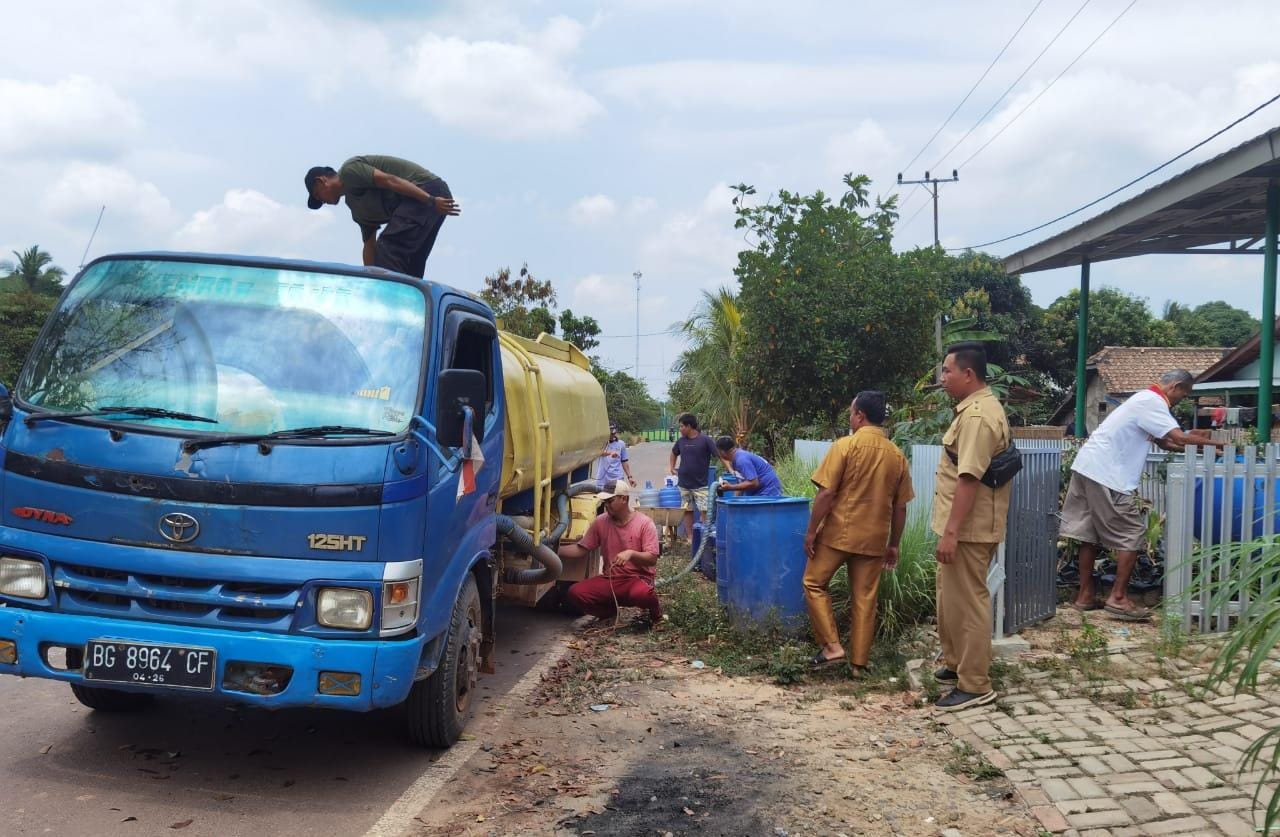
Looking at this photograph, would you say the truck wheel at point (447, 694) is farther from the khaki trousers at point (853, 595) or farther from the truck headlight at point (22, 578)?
the khaki trousers at point (853, 595)

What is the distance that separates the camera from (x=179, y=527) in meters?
4.28

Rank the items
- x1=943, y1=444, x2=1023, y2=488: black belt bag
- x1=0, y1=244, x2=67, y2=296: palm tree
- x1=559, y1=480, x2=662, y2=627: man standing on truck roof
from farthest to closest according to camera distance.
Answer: x1=0, y1=244, x2=67, y2=296: palm tree < x1=559, y1=480, x2=662, y2=627: man standing on truck roof < x1=943, y1=444, x2=1023, y2=488: black belt bag

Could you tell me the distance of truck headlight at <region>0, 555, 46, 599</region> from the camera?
14.4ft

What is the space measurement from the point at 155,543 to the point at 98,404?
0.77 meters

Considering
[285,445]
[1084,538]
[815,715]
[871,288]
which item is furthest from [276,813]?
[871,288]

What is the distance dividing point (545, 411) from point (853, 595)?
8.80 feet

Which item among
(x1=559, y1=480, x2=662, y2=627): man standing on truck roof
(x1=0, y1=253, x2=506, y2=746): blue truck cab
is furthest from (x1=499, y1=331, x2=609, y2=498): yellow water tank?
(x1=0, y1=253, x2=506, y2=746): blue truck cab

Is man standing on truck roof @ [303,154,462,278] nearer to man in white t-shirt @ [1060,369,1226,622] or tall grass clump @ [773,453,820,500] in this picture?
man in white t-shirt @ [1060,369,1226,622]

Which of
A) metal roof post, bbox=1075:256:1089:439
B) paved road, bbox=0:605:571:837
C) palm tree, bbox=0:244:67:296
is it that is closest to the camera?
paved road, bbox=0:605:571:837

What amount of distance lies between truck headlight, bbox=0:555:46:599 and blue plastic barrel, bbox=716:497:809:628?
4422 millimetres

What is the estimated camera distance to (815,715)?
591 cm

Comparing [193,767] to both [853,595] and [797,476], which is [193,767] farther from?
[797,476]

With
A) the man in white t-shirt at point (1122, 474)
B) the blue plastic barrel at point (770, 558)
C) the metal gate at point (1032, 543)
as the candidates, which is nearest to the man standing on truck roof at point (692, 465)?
the blue plastic barrel at point (770, 558)

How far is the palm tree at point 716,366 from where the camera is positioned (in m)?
21.9
